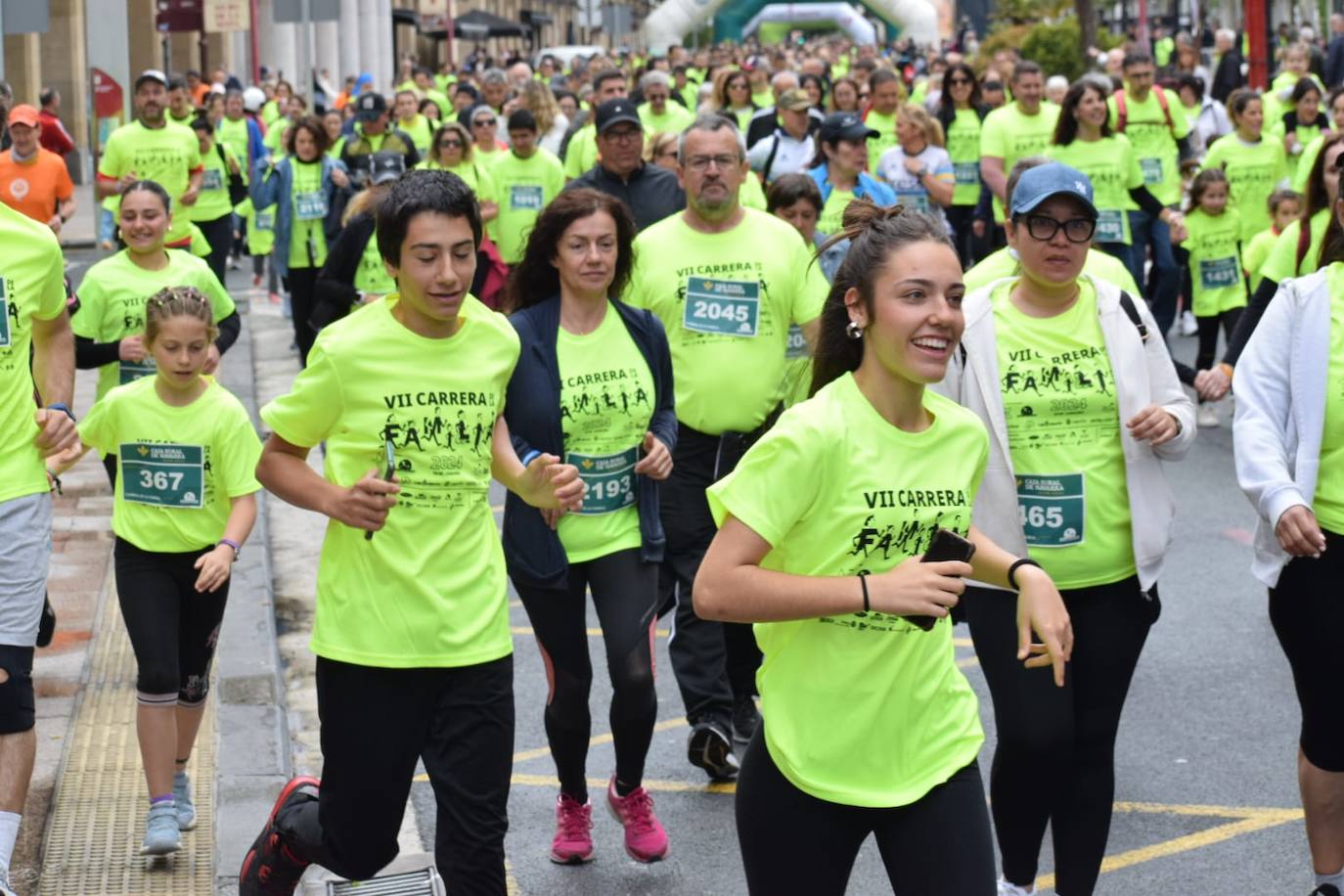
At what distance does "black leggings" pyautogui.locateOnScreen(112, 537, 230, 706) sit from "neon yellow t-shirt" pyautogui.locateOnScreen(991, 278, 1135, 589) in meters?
2.26

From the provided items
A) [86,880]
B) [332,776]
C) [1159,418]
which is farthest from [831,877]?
[86,880]

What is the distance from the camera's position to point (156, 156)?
1466 centimetres

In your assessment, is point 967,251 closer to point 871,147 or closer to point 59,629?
point 871,147

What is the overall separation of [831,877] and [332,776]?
1.25 m

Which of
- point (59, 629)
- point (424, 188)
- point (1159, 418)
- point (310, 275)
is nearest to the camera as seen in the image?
point (424, 188)

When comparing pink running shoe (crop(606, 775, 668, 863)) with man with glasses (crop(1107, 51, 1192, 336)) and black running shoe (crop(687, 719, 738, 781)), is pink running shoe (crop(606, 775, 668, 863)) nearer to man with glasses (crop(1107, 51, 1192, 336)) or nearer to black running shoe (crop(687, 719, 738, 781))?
black running shoe (crop(687, 719, 738, 781))

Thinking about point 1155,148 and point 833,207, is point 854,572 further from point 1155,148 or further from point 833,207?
point 1155,148

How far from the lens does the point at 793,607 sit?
12.5ft

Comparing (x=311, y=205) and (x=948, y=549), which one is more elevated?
(x=311, y=205)

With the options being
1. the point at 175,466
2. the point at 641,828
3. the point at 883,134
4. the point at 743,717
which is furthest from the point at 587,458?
the point at 883,134

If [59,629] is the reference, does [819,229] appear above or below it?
above

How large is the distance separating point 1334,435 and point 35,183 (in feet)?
35.2

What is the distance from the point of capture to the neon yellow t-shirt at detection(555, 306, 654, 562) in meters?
5.83

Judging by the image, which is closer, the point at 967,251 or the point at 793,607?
the point at 793,607
